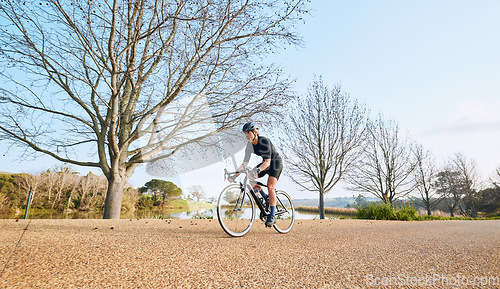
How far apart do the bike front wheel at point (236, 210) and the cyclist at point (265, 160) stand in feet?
1.06

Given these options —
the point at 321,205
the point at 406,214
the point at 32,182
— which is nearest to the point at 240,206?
the point at 321,205

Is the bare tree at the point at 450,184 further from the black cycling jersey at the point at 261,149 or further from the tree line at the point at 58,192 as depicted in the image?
the black cycling jersey at the point at 261,149

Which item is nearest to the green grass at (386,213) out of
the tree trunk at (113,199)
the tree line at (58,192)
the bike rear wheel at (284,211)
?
the bike rear wheel at (284,211)

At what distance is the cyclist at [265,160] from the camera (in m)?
4.12

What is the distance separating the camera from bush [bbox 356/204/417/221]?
39.6ft

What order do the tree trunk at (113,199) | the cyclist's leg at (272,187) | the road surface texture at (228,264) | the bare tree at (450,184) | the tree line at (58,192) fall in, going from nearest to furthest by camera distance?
the road surface texture at (228,264) < the cyclist's leg at (272,187) < the tree trunk at (113,199) < the tree line at (58,192) < the bare tree at (450,184)

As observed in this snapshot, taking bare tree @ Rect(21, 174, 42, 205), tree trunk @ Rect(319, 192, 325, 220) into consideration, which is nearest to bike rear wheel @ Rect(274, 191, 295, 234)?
tree trunk @ Rect(319, 192, 325, 220)

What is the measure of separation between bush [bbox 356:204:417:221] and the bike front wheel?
10325mm

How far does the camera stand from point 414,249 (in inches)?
130

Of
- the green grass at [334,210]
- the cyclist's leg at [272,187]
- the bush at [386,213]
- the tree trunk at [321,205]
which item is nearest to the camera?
the cyclist's leg at [272,187]

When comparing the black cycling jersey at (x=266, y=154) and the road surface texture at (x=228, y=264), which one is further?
the black cycling jersey at (x=266, y=154)

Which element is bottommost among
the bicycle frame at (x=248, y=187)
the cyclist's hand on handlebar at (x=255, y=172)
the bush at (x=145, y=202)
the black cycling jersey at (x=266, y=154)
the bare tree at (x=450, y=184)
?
the bush at (x=145, y=202)

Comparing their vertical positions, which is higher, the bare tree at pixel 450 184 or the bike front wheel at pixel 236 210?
the bare tree at pixel 450 184

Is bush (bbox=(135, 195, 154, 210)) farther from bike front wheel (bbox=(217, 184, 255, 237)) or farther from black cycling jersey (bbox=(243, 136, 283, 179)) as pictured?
black cycling jersey (bbox=(243, 136, 283, 179))
